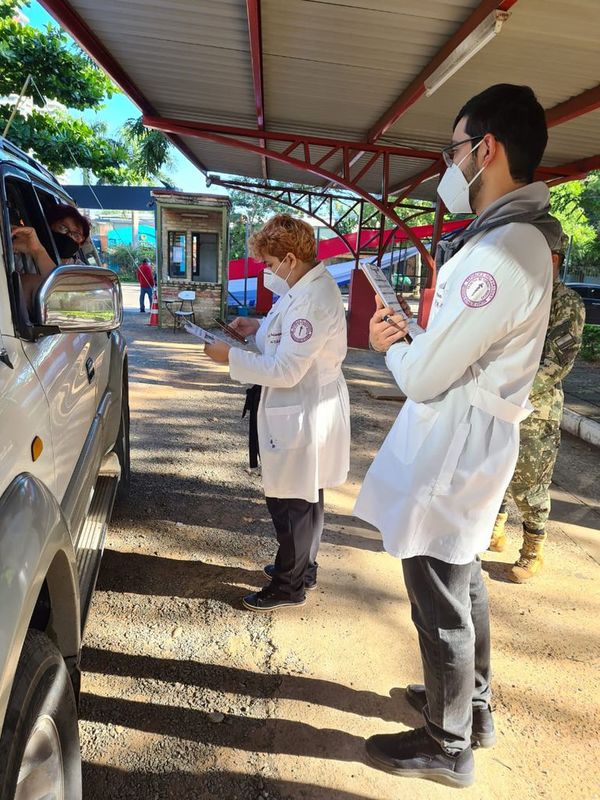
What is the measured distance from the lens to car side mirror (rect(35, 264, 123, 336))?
1.54 m

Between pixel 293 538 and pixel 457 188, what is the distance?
1.74m

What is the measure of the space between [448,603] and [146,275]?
610 inches

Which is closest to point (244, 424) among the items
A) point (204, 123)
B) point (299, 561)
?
point (299, 561)

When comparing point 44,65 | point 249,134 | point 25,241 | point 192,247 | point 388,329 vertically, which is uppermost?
point 44,65

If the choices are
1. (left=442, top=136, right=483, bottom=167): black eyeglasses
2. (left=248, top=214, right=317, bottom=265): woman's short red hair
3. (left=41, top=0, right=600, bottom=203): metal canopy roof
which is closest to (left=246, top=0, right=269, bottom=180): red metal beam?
(left=41, top=0, right=600, bottom=203): metal canopy roof

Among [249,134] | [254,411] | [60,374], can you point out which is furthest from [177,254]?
[60,374]

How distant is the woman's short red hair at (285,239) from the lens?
2553 mm

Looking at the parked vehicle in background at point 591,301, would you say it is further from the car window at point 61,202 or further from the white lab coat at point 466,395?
the white lab coat at point 466,395

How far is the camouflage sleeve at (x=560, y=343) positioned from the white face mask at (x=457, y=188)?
1458 mm

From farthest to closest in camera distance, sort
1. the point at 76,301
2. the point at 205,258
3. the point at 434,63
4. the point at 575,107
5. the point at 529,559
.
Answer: the point at 205,258 → the point at 575,107 → the point at 434,63 → the point at 529,559 → the point at 76,301

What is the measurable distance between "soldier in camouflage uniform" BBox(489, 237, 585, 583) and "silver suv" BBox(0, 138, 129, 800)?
233 cm

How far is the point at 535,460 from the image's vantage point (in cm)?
313

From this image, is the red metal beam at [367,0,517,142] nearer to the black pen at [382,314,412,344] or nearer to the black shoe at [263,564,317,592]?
the black pen at [382,314,412,344]

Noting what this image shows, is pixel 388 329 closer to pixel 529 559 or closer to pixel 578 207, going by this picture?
pixel 529 559
